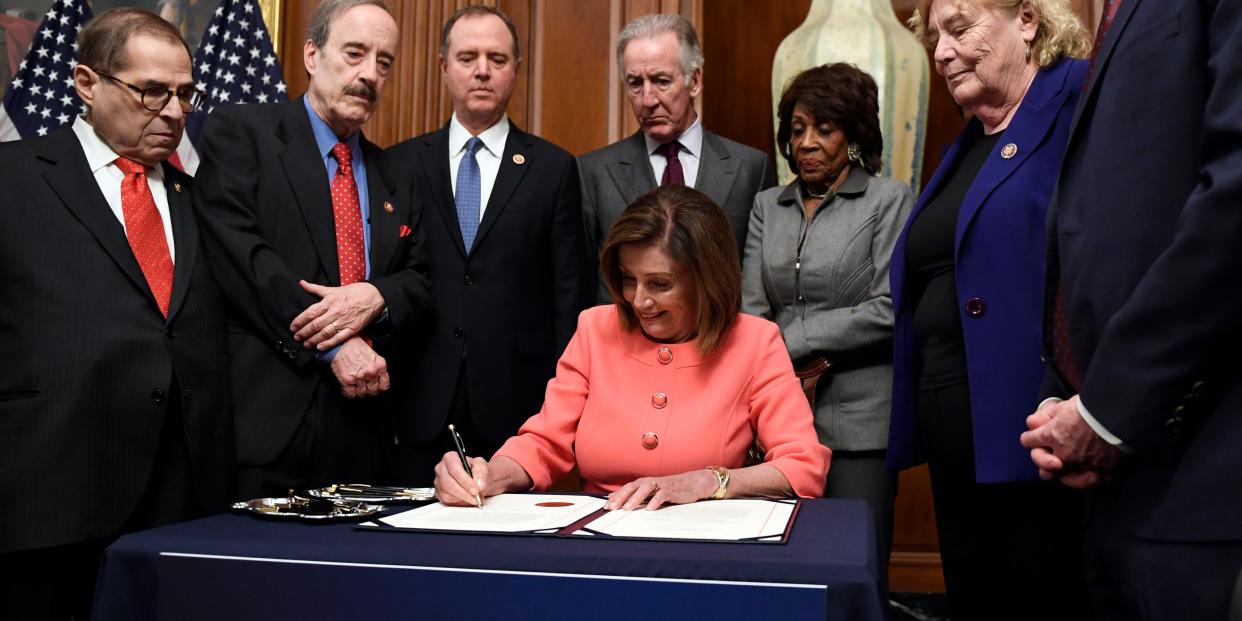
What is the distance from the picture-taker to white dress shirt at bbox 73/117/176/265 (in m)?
2.35

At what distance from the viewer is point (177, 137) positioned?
2473 millimetres

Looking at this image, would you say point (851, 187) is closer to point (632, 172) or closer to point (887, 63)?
point (632, 172)

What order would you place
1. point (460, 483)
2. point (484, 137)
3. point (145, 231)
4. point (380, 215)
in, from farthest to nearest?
point (484, 137)
point (380, 215)
point (145, 231)
point (460, 483)

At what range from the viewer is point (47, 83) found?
409cm

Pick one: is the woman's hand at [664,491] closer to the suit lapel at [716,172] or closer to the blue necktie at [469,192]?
the blue necktie at [469,192]

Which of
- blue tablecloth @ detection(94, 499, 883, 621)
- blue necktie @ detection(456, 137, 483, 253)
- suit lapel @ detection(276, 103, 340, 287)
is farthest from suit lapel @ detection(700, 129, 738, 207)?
blue tablecloth @ detection(94, 499, 883, 621)

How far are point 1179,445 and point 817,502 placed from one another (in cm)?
62

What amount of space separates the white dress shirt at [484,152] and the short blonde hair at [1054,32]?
4.98 feet

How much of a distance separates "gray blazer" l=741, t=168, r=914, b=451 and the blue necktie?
82cm

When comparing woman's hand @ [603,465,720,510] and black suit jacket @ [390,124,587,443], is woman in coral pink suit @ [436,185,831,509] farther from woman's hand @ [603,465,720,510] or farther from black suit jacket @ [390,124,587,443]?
black suit jacket @ [390,124,587,443]

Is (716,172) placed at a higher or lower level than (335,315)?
higher

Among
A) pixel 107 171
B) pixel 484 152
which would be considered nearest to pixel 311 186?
pixel 107 171

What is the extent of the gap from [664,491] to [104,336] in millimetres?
1237

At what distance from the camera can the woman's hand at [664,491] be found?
5.70 ft
